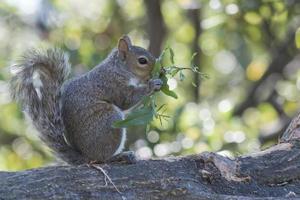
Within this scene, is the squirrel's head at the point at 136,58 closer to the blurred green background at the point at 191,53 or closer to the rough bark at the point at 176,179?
the rough bark at the point at 176,179

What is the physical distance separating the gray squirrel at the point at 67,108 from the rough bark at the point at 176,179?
0.43m

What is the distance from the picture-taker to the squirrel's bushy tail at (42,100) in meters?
3.63

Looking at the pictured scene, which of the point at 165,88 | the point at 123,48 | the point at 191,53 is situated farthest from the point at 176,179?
the point at 191,53

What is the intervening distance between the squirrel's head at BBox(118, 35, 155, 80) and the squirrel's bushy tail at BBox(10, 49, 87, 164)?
621 mm

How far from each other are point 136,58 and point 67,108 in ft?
2.16

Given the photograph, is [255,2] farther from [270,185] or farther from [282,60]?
[270,185]

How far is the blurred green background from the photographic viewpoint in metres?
5.77

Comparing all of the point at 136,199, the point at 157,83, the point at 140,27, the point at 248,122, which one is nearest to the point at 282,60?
the point at 248,122

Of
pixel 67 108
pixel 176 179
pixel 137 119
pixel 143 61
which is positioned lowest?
pixel 176 179

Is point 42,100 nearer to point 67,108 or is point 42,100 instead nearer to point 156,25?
point 67,108

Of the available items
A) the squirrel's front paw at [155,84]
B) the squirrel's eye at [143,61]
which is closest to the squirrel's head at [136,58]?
the squirrel's eye at [143,61]

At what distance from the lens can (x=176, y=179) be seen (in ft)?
10.3

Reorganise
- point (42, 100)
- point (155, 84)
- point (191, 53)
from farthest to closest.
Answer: point (191, 53) < point (155, 84) < point (42, 100)

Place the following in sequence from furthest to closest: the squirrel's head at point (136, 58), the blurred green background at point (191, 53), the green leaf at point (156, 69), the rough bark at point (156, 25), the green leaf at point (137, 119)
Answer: the rough bark at point (156, 25) → the blurred green background at point (191, 53) → the squirrel's head at point (136, 58) → the green leaf at point (156, 69) → the green leaf at point (137, 119)
